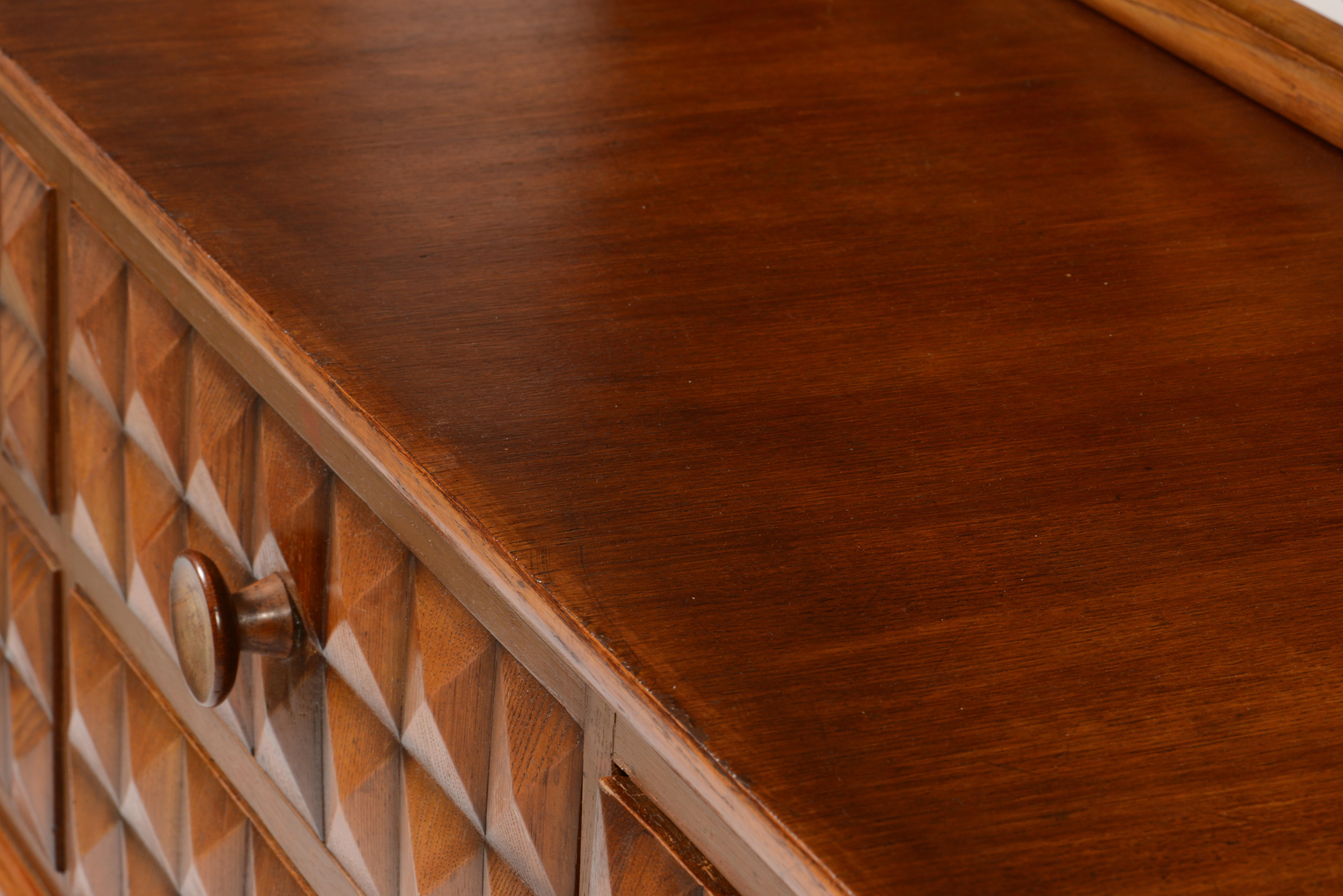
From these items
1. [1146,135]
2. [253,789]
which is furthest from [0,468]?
[1146,135]

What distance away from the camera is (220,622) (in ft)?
1.77

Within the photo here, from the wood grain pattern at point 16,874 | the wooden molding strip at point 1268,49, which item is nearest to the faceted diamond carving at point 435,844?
the wooden molding strip at point 1268,49

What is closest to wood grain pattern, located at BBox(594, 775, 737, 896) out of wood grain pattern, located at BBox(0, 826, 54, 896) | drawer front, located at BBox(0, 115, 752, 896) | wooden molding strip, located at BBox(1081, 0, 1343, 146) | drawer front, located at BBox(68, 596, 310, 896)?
drawer front, located at BBox(0, 115, 752, 896)

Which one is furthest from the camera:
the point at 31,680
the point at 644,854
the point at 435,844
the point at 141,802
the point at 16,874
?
the point at 16,874

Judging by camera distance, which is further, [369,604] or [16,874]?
[16,874]

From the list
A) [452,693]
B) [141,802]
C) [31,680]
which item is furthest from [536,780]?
[31,680]

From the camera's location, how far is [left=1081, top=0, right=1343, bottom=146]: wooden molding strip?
643mm

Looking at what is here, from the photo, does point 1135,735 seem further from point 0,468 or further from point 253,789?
point 0,468

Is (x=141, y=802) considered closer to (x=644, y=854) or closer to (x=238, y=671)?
(x=238, y=671)

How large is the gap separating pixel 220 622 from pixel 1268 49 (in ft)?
1.75

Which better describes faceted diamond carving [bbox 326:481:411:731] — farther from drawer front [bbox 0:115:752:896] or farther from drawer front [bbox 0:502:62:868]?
drawer front [bbox 0:502:62:868]

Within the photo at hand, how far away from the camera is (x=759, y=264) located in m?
0.53

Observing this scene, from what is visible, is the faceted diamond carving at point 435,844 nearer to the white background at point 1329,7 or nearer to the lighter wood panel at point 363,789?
the lighter wood panel at point 363,789

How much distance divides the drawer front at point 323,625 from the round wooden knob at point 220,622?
0.04 ft
